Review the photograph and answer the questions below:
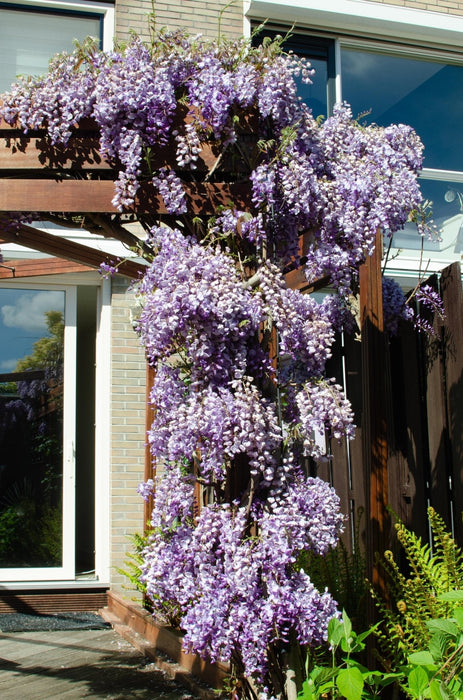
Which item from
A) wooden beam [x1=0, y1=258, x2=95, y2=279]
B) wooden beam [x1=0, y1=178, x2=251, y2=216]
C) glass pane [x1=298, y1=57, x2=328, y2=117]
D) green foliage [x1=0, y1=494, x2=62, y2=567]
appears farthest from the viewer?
glass pane [x1=298, y1=57, x2=328, y2=117]

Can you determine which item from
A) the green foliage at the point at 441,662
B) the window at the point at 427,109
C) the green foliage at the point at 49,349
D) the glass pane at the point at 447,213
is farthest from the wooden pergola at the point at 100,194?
the glass pane at the point at 447,213

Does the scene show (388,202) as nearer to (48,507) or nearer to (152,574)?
(152,574)

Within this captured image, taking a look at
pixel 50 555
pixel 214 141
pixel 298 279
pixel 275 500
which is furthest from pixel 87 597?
pixel 214 141

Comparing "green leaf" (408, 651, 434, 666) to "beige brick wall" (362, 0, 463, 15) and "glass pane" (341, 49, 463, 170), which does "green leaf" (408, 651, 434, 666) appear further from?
"beige brick wall" (362, 0, 463, 15)

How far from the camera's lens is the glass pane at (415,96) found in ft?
23.5

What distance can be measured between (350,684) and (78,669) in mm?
2597

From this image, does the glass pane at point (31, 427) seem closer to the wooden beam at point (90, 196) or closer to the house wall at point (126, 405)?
the house wall at point (126, 405)

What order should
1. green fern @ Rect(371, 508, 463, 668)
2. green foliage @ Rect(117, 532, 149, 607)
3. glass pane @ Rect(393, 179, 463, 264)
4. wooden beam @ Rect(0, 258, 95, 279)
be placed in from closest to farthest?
green fern @ Rect(371, 508, 463, 668) → green foliage @ Rect(117, 532, 149, 607) → wooden beam @ Rect(0, 258, 95, 279) → glass pane @ Rect(393, 179, 463, 264)

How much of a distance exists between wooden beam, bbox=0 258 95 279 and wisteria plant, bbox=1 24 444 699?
2.99 meters

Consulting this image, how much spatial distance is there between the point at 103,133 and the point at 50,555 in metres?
4.22

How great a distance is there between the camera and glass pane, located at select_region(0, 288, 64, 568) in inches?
237

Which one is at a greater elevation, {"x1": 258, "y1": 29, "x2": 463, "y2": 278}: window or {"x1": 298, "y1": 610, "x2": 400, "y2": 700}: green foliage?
{"x1": 258, "y1": 29, "x2": 463, "y2": 278}: window

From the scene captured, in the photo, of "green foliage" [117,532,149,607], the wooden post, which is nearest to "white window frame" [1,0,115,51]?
"green foliage" [117,532,149,607]

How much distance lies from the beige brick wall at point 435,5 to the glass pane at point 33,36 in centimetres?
293
